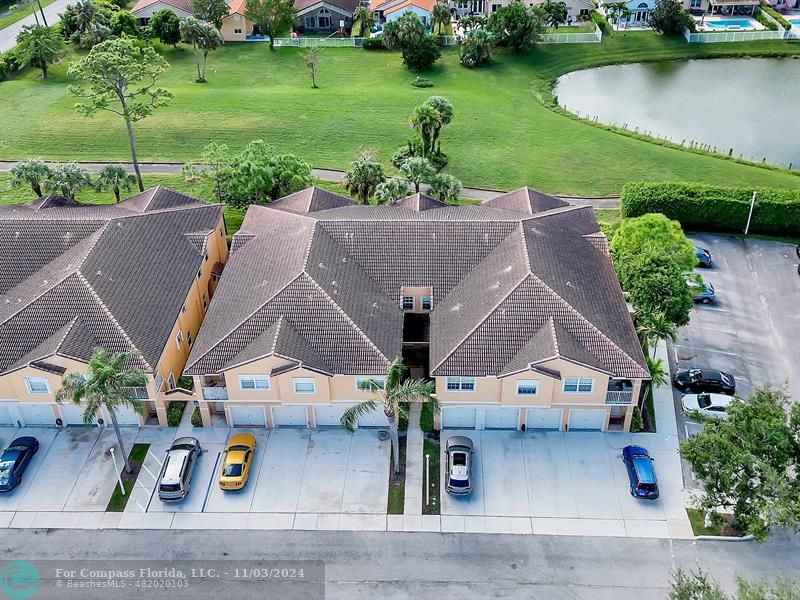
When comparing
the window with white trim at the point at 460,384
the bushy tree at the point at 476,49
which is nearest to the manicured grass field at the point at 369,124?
the bushy tree at the point at 476,49

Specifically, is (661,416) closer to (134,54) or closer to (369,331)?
(369,331)

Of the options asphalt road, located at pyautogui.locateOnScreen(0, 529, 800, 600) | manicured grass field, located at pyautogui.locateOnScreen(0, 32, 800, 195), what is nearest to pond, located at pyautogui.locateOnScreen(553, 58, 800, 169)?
manicured grass field, located at pyautogui.locateOnScreen(0, 32, 800, 195)

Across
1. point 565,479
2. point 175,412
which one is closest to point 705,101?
point 565,479

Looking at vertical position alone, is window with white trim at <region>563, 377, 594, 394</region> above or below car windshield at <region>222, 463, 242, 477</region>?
above

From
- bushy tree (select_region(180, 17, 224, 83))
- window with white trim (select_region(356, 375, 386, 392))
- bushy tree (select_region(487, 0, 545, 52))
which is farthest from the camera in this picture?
bushy tree (select_region(487, 0, 545, 52))

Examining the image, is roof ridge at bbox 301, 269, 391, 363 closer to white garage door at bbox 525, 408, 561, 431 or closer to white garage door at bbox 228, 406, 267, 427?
white garage door at bbox 228, 406, 267, 427

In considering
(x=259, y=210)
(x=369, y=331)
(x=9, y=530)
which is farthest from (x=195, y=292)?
(x=9, y=530)
